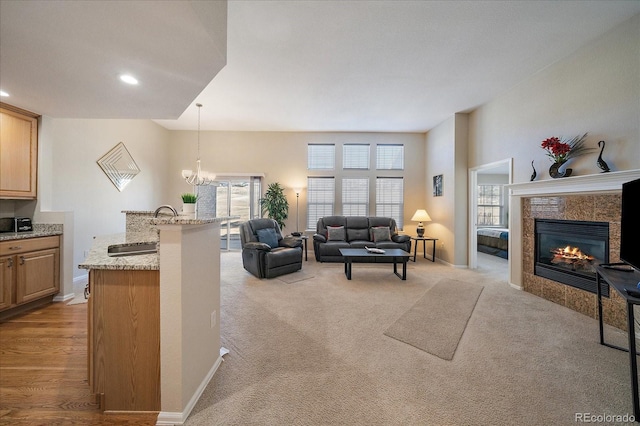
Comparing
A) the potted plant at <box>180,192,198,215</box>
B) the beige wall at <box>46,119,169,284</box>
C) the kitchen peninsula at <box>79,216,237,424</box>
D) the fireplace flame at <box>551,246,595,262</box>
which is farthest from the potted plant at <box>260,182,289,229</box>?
the fireplace flame at <box>551,246,595,262</box>

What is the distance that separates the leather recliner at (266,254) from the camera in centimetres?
418

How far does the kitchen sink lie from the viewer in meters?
1.72

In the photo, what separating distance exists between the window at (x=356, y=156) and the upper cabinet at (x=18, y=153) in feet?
18.6

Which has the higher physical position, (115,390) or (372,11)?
(372,11)

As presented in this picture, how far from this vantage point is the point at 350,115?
17.3 feet

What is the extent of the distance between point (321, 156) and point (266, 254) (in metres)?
3.47

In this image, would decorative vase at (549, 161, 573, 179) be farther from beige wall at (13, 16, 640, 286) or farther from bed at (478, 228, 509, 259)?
bed at (478, 228, 509, 259)

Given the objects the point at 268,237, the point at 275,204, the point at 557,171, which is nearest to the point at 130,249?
the point at 268,237

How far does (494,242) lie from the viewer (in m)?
6.50

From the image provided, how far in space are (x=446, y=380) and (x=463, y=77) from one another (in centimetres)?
402

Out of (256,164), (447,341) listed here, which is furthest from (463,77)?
(256,164)

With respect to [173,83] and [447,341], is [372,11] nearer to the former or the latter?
[173,83]

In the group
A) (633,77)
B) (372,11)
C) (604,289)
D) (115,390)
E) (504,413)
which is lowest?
(504,413)

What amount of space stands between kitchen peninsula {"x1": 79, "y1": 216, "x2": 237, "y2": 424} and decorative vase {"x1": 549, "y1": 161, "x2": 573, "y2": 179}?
13.7 feet
